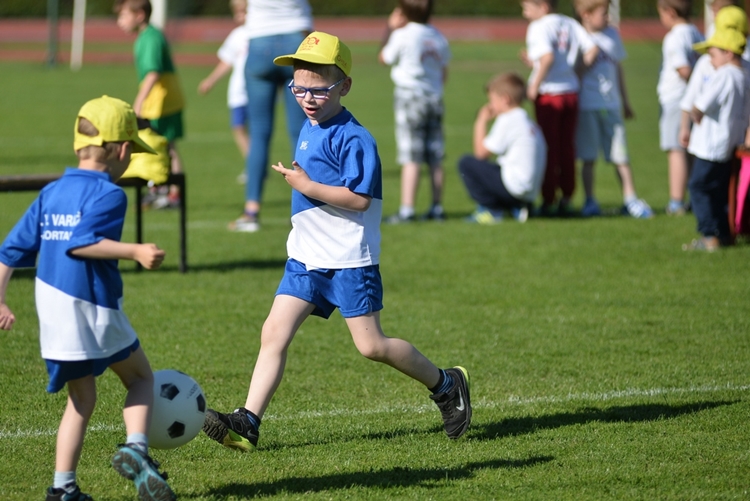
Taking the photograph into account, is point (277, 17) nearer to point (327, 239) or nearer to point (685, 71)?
point (685, 71)

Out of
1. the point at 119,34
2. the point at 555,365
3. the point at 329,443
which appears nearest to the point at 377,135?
the point at 555,365

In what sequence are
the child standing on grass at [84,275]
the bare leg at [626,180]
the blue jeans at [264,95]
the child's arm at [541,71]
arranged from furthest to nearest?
1. the bare leg at [626,180]
2. the child's arm at [541,71]
3. the blue jeans at [264,95]
4. the child standing on grass at [84,275]

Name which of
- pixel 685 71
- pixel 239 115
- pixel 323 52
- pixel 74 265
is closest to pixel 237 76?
pixel 239 115

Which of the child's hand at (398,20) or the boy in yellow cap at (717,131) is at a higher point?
the child's hand at (398,20)

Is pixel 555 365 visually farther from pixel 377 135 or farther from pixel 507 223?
pixel 377 135

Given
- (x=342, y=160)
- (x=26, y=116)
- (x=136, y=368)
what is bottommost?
(x=26, y=116)

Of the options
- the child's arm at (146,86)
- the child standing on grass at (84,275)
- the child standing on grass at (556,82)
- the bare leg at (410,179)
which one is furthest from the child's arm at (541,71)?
the child standing on grass at (84,275)

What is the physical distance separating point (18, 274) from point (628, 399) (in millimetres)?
5222

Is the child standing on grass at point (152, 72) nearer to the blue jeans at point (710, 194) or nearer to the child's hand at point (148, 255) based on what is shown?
the blue jeans at point (710, 194)

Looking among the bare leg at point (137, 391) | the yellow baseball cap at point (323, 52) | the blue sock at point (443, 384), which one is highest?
the yellow baseball cap at point (323, 52)

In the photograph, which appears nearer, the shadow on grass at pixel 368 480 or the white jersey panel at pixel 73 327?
the white jersey panel at pixel 73 327

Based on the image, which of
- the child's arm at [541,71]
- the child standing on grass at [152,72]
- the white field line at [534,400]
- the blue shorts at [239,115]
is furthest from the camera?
the blue shorts at [239,115]

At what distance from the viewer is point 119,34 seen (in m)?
43.6

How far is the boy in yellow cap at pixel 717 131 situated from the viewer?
28.1 ft
